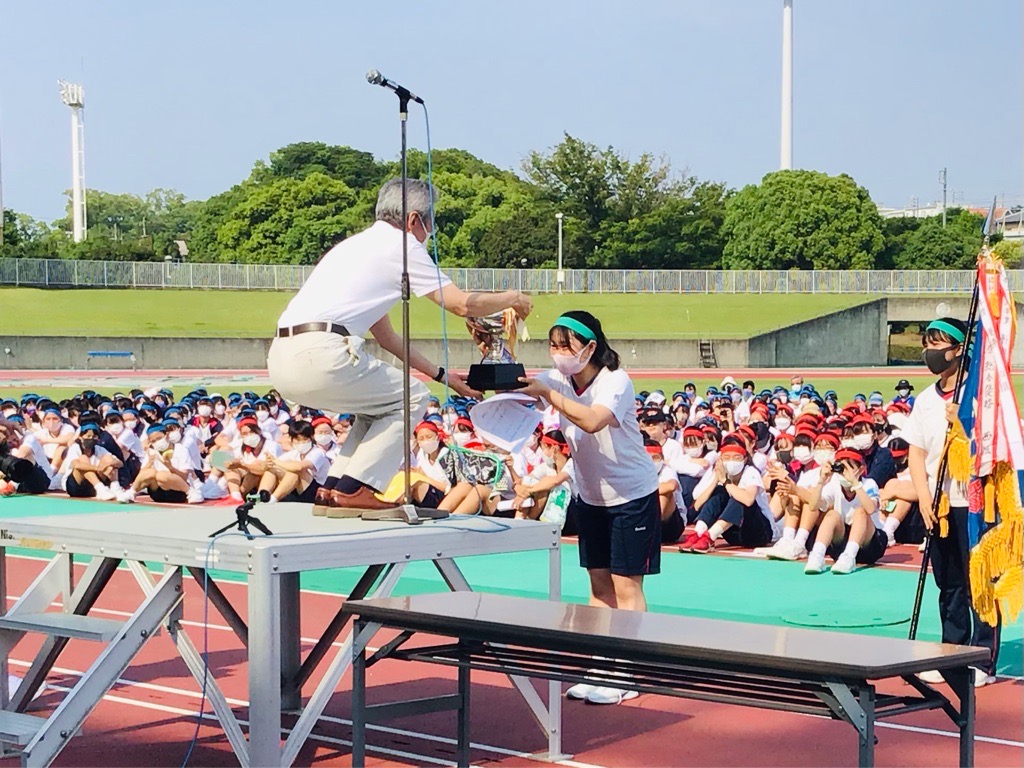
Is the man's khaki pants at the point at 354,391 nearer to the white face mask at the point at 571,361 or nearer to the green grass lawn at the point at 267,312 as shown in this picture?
the white face mask at the point at 571,361

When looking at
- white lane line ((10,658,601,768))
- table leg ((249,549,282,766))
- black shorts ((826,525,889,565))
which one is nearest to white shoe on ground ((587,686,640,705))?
white lane line ((10,658,601,768))

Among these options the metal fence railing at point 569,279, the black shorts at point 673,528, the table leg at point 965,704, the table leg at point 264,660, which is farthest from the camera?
the metal fence railing at point 569,279

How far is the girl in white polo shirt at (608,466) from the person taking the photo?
23.3 feet

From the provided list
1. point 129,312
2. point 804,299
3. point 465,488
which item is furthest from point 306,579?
point 804,299

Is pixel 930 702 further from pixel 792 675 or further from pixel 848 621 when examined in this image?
pixel 848 621

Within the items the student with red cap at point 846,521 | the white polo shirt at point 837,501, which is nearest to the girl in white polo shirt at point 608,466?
the student with red cap at point 846,521

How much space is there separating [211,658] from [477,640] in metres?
3.37

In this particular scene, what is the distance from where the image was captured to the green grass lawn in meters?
59.1

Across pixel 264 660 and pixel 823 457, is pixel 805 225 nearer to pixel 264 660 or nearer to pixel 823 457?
pixel 823 457

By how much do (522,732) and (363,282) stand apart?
2.29 metres

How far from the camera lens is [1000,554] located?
744 cm

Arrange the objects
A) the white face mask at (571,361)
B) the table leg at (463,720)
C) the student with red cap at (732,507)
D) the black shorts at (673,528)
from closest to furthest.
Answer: the table leg at (463,720) → the white face mask at (571,361) → the student with red cap at (732,507) → the black shorts at (673,528)

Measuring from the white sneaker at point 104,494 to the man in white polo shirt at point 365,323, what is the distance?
12.3 meters

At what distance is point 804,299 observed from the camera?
70.0 metres
